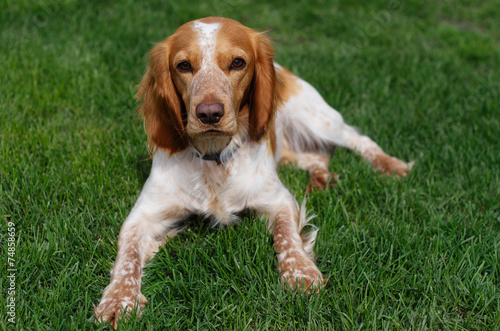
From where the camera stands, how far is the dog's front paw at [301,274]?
2107 mm

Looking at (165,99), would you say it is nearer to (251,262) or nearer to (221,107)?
(221,107)

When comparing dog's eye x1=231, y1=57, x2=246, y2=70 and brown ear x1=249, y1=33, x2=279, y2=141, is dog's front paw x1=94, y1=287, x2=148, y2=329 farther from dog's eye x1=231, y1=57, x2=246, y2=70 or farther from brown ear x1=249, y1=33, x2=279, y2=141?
dog's eye x1=231, y1=57, x2=246, y2=70

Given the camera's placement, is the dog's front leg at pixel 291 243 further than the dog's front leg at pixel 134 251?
Yes

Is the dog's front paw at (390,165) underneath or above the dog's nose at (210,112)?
underneath

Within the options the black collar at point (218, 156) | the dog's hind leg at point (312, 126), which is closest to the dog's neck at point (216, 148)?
the black collar at point (218, 156)

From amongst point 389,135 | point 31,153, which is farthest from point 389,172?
point 31,153

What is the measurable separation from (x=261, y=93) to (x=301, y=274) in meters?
0.99

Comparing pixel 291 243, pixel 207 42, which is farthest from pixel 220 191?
pixel 207 42

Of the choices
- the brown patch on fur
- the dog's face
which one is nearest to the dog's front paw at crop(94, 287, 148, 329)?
the dog's face

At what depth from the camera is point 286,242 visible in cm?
240

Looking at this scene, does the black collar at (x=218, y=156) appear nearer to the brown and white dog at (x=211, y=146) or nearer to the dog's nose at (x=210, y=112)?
the brown and white dog at (x=211, y=146)

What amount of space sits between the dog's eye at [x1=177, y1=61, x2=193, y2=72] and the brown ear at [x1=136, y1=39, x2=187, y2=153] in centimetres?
11

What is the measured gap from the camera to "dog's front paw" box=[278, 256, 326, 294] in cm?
211

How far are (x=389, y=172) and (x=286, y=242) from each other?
51.3 inches
